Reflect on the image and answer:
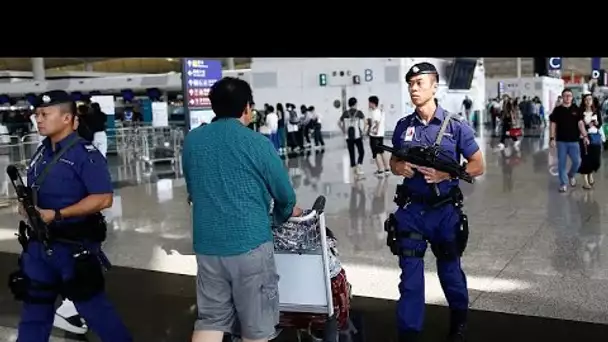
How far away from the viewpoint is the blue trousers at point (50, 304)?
12.1 feet

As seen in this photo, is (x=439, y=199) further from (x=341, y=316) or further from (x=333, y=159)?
(x=333, y=159)

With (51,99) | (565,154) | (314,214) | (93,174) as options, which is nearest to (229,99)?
(314,214)

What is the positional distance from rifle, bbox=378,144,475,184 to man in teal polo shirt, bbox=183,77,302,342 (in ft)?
3.40

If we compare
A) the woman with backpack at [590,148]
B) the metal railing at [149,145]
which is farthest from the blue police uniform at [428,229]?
the metal railing at [149,145]

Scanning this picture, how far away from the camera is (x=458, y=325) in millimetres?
4137

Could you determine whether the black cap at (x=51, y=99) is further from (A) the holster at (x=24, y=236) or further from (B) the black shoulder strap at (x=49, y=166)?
(A) the holster at (x=24, y=236)

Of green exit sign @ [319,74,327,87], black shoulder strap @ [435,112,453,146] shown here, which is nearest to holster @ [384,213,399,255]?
black shoulder strap @ [435,112,453,146]

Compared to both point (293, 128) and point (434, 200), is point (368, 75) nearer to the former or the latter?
point (293, 128)

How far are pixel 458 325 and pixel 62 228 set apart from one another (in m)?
2.43

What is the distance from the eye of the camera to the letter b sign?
2842 centimetres

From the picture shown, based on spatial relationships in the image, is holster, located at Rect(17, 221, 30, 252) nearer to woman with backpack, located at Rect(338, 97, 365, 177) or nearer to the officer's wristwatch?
the officer's wristwatch

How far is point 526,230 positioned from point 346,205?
2979mm

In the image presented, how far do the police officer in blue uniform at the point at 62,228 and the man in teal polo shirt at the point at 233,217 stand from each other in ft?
2.78
